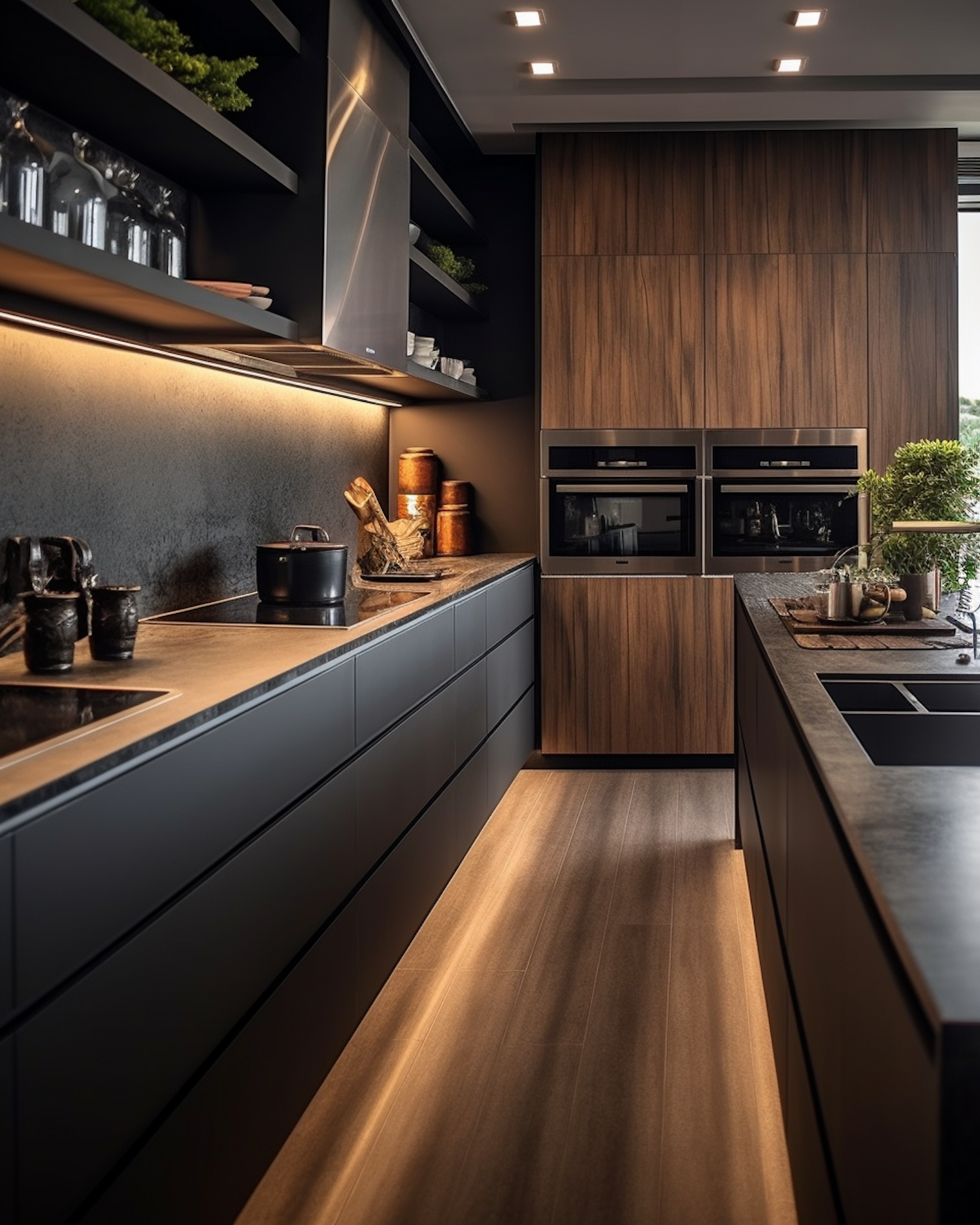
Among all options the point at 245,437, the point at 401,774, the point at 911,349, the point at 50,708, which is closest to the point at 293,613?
the point at 401,774

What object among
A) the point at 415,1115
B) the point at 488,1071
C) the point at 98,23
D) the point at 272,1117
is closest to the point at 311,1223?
the point at 272,1117

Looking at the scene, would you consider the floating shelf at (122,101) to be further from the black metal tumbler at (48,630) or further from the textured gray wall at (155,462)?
the black metal tumbler at (48,630)

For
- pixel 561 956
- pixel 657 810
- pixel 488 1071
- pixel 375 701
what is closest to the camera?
pixel 488 1071

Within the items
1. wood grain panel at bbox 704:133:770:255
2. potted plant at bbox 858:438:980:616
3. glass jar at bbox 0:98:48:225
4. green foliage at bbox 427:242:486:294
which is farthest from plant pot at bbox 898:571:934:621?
wood grain panel at bbox 704:133:770:255

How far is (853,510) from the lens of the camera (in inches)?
221

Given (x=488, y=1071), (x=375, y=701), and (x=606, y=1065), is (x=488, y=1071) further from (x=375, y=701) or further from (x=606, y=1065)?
(x=375, y=701)

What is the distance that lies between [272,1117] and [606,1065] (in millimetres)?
812

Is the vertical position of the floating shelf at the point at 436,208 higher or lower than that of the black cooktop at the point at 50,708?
higher

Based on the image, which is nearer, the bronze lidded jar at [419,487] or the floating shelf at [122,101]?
the floating shelf at [122,101]

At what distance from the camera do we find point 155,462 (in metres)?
3.30

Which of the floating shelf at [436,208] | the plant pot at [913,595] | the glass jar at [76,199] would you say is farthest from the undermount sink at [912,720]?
the floating shelf at [436,208]

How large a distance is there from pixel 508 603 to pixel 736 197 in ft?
6.89

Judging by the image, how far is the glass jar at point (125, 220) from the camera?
8.64ft

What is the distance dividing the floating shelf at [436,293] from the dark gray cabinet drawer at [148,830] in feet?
8.38
